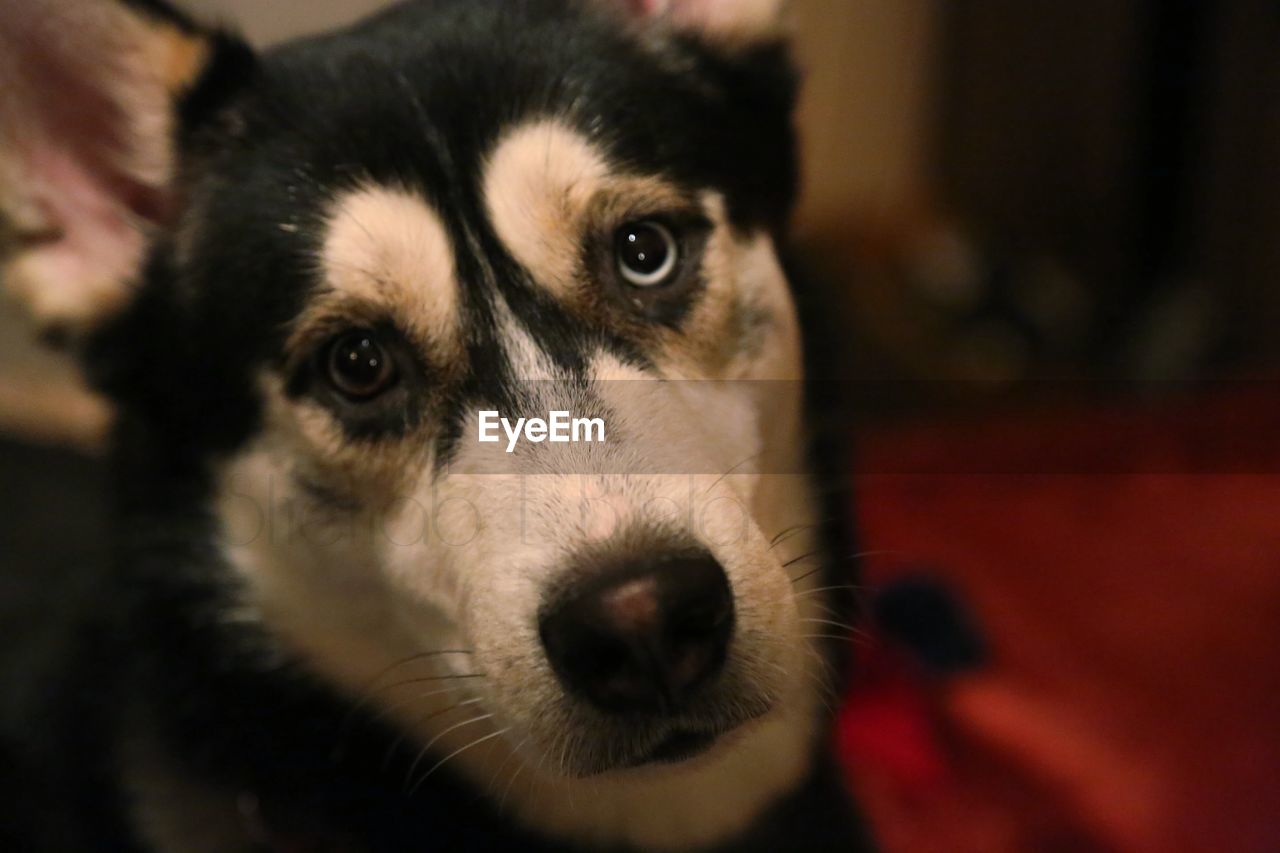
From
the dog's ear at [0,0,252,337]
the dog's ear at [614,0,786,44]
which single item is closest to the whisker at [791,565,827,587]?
the dog's ear at [614,0,786,44]

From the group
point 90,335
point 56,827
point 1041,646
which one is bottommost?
point 1041,646

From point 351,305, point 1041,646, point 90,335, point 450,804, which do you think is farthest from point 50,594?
point 1041,646

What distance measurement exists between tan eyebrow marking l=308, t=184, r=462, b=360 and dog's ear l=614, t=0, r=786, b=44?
0.46 m

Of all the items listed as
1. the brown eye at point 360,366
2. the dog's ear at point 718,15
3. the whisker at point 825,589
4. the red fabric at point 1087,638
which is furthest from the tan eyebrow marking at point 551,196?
the red fabric at point 1087,638

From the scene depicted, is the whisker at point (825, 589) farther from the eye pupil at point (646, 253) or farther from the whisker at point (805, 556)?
the eye pupil at point (646, 253)

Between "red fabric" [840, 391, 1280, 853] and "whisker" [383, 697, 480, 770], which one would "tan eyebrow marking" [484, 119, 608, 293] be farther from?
"red fabric" [840, 391, 1280, 853]

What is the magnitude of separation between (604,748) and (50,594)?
115 centimetres

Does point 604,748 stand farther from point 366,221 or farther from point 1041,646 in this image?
point 1041,646

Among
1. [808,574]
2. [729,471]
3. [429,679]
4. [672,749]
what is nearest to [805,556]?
[808,574]

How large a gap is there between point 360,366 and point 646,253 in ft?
1.13

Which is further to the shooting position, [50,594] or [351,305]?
[50,594]

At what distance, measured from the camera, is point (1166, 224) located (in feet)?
11.9

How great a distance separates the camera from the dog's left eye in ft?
3.78

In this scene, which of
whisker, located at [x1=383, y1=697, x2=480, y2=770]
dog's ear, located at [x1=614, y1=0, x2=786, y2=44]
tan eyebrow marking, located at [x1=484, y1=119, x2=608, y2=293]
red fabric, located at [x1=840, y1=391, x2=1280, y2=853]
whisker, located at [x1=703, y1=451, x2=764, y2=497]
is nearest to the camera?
whisker, located at [x1=703, y1=451, x2=764, y2=497]
